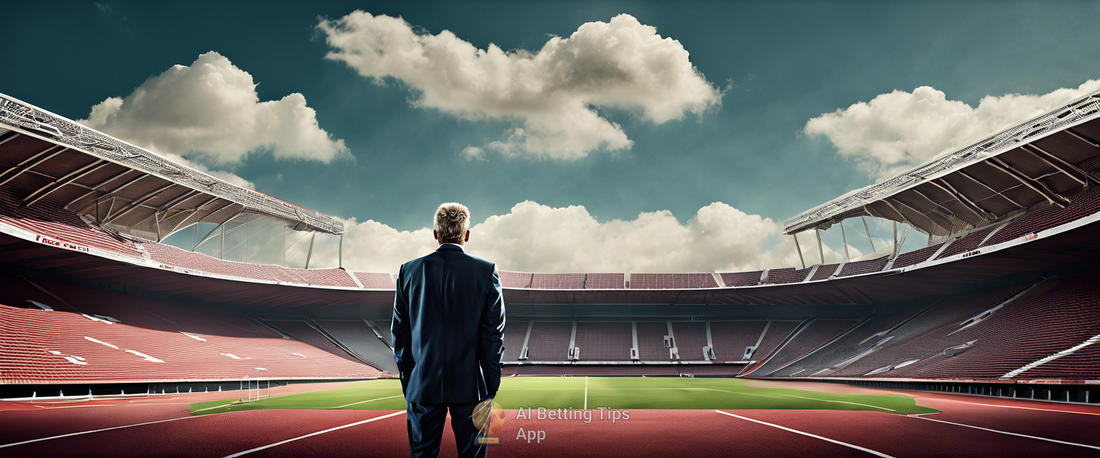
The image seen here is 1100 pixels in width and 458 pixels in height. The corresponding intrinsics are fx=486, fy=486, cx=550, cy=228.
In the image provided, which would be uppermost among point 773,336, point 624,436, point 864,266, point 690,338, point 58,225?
point 58,225

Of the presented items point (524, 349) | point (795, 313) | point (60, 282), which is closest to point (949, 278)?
point (795, 313)

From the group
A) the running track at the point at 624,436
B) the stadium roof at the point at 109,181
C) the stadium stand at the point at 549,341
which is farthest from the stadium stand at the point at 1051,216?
the stadium roof at the point at 109,181

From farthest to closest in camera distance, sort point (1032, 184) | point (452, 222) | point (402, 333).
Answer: point (1032, 184)
point (452, 222)
point (402, 333)

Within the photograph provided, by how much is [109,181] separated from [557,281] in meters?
35.1

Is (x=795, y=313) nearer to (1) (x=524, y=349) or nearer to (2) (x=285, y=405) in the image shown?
(1) (x=524, y=349)

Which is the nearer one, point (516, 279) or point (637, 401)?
point (637, 401)

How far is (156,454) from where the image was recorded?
585 cm

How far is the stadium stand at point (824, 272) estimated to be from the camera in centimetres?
3952

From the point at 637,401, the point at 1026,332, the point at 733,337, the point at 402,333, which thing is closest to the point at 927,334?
the point at 1026,332

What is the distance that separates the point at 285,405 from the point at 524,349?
3598 centimetres

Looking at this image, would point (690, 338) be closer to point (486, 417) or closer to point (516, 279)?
point (516, 279)

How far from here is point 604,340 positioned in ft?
159

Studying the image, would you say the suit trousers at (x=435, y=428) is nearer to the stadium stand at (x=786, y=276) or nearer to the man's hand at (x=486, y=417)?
the man's hand at (x=486, y=417)

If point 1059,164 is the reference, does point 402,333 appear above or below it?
below
